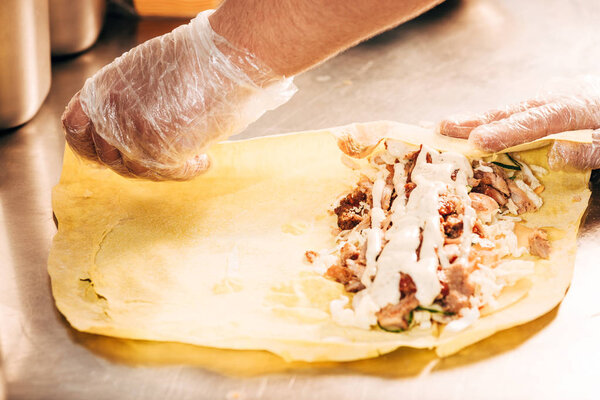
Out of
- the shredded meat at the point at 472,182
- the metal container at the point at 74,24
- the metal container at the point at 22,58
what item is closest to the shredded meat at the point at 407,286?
the shredded meat at the point at 472,182

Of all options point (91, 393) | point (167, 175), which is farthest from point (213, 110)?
point (91, 393)

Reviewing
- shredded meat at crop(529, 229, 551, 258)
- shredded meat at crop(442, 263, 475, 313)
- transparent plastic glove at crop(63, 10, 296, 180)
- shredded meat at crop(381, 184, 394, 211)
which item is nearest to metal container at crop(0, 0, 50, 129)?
transparent plastic glove at crop(63, 10, 296, 180)

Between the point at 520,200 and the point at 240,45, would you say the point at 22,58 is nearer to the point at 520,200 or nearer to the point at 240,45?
the point at 240,45

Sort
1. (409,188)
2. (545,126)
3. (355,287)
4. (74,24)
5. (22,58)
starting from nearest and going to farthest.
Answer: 1. (355,287)
2. (409,188)
3. (545,126)
4. (22,58)
5. (74,24)

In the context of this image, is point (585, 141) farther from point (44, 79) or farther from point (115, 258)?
point (44, 79)

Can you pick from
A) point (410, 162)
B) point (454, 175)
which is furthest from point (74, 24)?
point (454, 175)

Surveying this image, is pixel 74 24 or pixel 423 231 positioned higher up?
pixel 423 231
